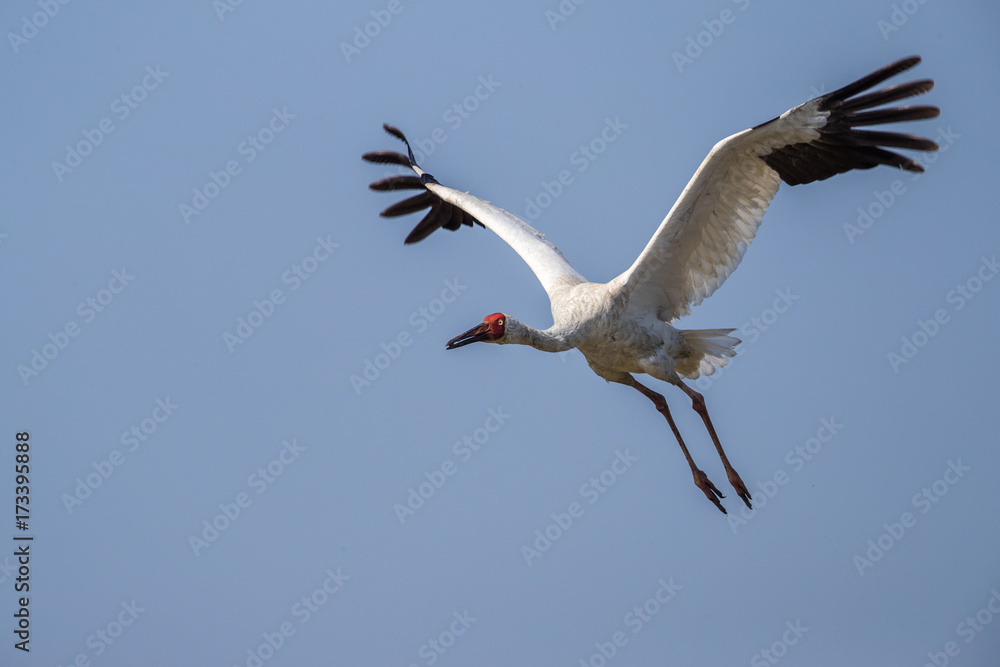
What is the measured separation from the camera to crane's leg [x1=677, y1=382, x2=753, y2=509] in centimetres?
1030

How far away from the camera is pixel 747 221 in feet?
32.9

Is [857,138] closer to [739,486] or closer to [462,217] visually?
[739,486]

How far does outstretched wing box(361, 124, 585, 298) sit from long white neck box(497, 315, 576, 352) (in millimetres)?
946

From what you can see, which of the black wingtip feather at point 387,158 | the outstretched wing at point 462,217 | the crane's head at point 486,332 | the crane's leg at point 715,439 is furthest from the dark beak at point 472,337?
the black wingtip feather at point 387,158

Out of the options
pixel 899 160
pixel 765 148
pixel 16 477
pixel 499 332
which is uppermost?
pixel 899 160

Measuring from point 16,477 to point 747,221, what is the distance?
8.61m

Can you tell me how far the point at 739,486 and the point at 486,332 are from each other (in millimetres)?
3065

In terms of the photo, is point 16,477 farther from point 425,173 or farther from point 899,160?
point 899,160

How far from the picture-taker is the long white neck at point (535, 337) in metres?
9.86

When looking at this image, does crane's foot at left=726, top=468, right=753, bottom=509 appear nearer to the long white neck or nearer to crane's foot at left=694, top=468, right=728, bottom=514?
crane's foot at left=694, top=468, right=728, bottom=514

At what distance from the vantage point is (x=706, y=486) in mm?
10602

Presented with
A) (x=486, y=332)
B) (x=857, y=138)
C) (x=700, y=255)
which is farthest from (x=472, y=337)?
(x=857, y=138)

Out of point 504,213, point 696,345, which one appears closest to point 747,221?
point 696,345

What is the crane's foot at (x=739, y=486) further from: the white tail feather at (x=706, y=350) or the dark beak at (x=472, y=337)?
the dark beak at (x=472, y=337)
